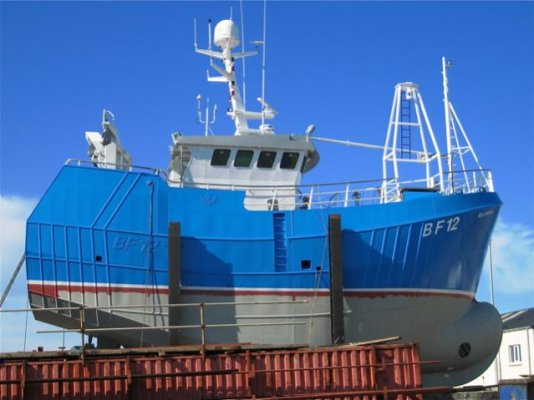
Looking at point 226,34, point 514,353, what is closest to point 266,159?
point 226,34

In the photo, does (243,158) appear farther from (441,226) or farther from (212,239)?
(441,226)

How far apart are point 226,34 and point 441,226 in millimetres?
9774

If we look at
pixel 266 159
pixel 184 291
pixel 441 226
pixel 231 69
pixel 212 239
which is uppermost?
pixel 231 69

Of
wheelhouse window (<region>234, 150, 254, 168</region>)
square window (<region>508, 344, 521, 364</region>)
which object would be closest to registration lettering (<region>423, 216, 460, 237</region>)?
wheelhouse window (<region>234, 150, 254, 168</region>)

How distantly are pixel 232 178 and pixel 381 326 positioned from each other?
247 inches

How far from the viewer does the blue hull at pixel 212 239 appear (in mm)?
18953

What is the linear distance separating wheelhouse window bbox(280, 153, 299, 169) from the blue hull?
2.87 m

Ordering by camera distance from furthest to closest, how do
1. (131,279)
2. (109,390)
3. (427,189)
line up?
(427,189) < (131,279) < (109,390)

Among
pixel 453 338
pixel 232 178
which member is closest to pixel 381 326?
pixel 453 338

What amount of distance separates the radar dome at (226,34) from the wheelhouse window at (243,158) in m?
4.43

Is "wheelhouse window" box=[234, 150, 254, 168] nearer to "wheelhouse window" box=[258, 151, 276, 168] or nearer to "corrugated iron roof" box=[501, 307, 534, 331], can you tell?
"wheelhouse window" box=[258, 151, 276, 168]

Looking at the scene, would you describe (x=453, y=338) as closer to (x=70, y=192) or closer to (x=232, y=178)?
(x=232, y=178)

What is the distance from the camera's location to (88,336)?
20.2 meters

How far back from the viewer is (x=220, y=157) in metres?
21.6
